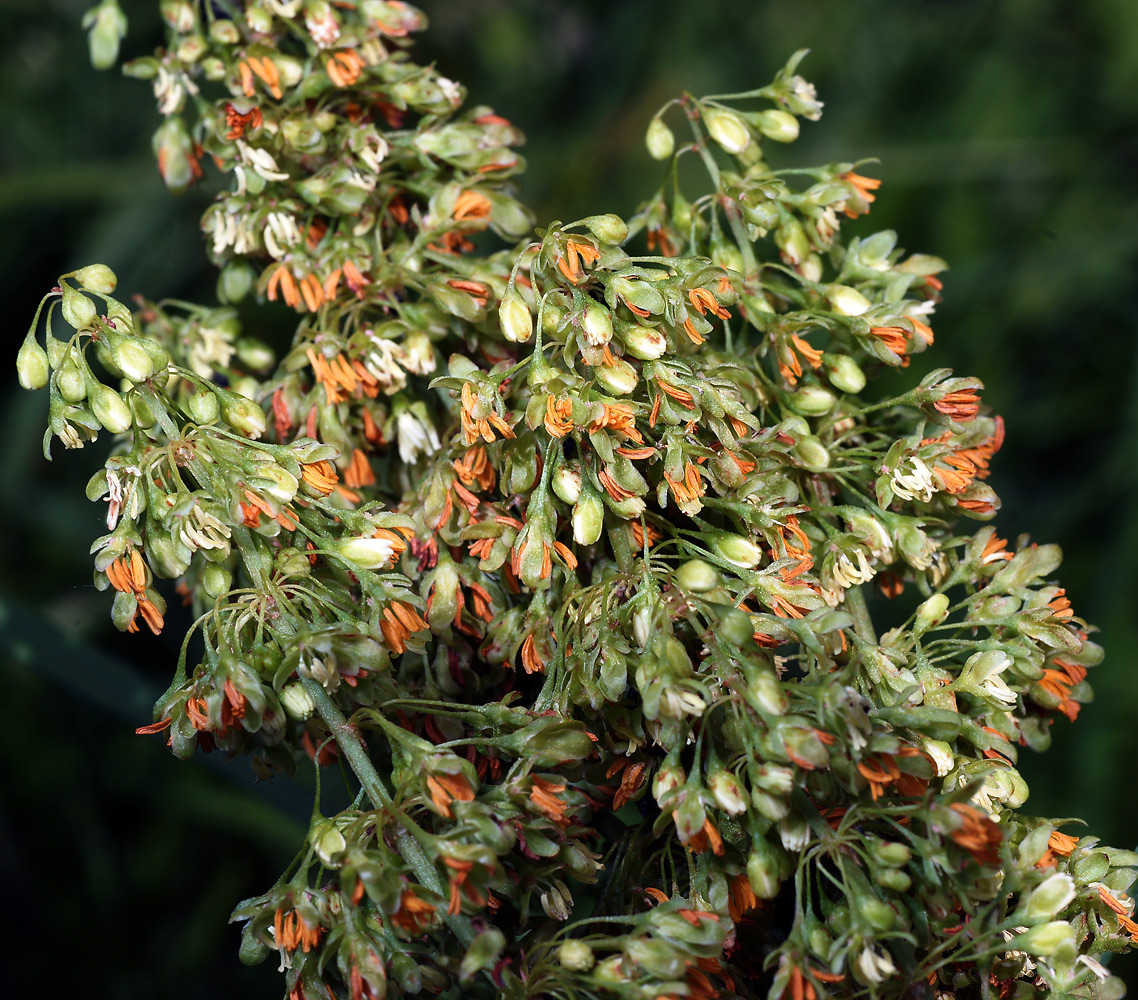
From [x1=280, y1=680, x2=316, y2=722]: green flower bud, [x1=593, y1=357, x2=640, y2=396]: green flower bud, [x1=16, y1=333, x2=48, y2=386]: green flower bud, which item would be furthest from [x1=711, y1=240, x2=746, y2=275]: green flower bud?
[x1=16, y1=333, x2=48, y2=386]: green flower bud

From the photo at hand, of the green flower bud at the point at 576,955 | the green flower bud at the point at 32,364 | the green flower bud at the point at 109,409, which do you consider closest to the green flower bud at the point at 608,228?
the green flower bud at the point at 109,409

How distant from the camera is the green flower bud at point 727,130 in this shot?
92.6 inches

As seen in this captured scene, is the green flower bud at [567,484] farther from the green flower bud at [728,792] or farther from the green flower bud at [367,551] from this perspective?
the green flower bud at [728,792]

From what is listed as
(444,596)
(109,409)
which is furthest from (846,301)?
(109,409)

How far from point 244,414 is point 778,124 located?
1.24 m

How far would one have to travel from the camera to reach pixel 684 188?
18.7 ft

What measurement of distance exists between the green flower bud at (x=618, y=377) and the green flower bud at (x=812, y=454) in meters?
0.42

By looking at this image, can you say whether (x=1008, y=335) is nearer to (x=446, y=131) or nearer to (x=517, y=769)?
(x=446, y=131)

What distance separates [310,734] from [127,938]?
2.91 m

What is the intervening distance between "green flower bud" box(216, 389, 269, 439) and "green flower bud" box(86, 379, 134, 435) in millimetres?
185

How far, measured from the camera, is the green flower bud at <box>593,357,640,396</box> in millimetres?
1771

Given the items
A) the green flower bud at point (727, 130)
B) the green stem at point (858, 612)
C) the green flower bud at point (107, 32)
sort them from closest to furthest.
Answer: the green stem at point (858, 612) → the green flower bud at point (727, 130) → the green flower bud at point (107, 32)

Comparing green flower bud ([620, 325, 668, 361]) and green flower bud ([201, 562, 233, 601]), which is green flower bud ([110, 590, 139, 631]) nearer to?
green flower bud ([201, 562, 233, 601])

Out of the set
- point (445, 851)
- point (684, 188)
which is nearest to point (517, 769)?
point (445, 851)
